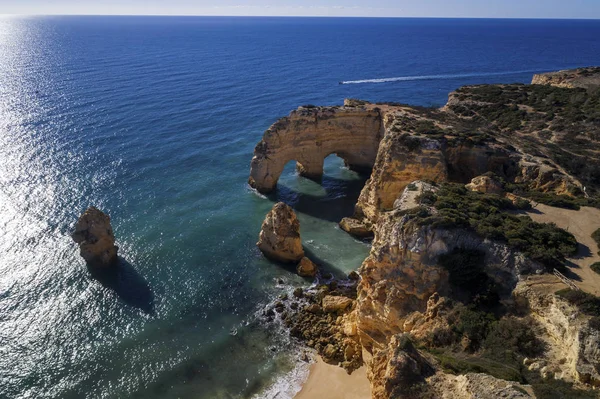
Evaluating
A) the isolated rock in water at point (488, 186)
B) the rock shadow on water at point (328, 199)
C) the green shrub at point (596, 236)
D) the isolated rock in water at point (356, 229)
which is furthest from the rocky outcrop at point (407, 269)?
the rock shadow on water at point (328, 199)

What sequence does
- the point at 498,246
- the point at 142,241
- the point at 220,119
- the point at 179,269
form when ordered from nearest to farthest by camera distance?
the point at 498,246
the point at 179,269
the point at 142,241
the point at 220,119

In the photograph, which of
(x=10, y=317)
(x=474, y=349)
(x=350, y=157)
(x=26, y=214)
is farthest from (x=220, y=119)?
(x=474, y=349)

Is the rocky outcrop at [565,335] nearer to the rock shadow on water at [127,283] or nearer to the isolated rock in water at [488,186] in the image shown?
the isolated rock in water at [488,186]

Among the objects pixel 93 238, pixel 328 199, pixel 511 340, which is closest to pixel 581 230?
pixel 511 340

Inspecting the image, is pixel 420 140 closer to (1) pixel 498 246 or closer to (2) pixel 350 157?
(2) pixel 350 157

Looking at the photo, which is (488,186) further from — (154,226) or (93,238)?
(93,238)

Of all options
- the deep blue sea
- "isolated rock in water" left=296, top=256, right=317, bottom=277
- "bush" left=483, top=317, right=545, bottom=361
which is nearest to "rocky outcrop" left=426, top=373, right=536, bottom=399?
"bush" left=483, top=317, right=545, bottom=361
